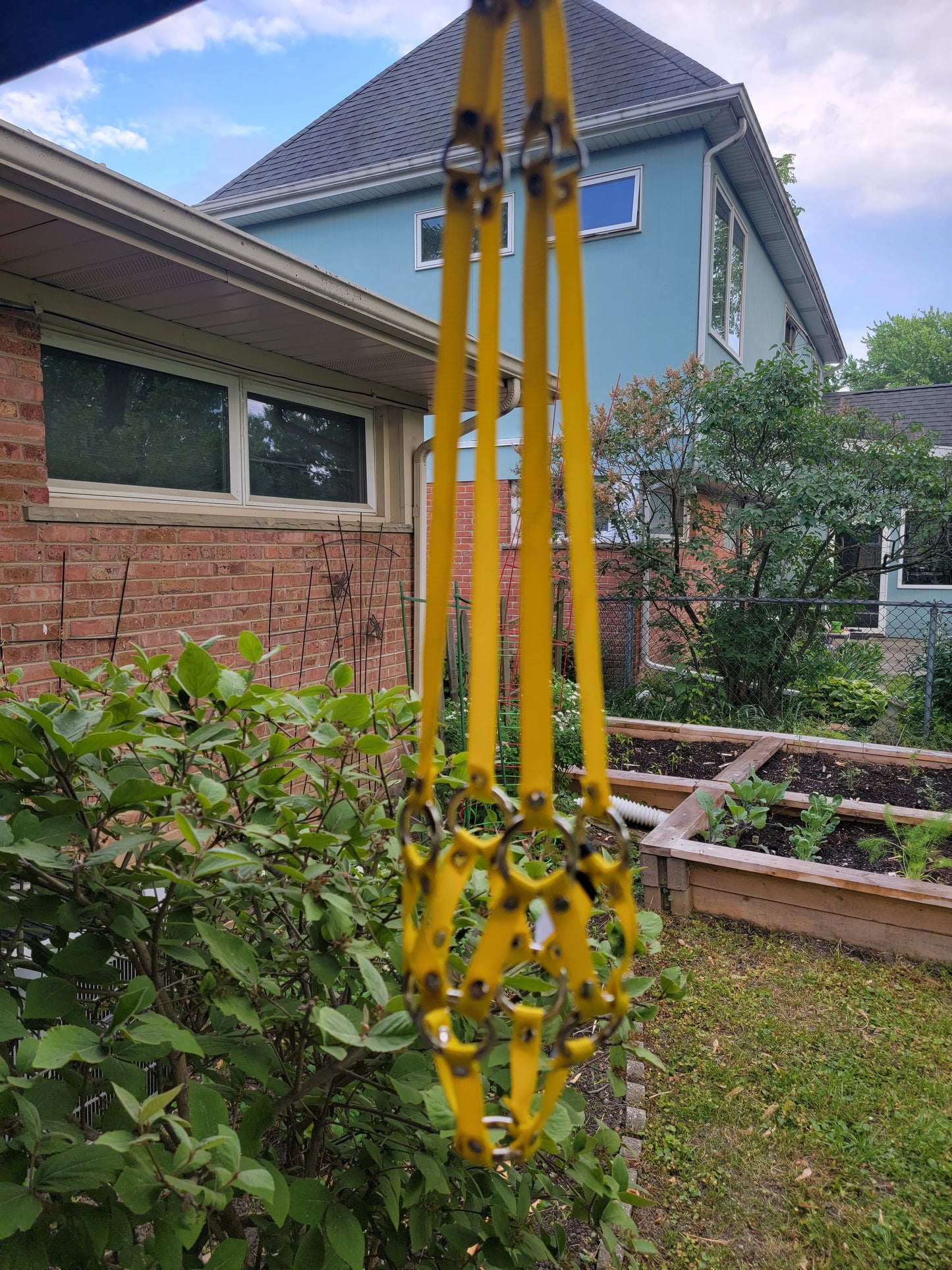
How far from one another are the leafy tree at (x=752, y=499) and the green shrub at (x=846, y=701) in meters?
0.38

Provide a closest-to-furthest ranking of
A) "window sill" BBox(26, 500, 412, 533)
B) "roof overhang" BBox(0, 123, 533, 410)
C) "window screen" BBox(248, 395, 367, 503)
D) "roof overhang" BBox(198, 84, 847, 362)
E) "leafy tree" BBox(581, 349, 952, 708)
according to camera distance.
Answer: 1. "roof overhang" BBox(0, 123, 533, 410)
2. "window sill" BBox(26, 500, 412, 533)
3. "window screen" BBox(248, 395, 367, 503)
4. "leafy tree" BBox(581, 349, 952, 708)
5. "roof overhang" BBox(198, 84, 847, 362)

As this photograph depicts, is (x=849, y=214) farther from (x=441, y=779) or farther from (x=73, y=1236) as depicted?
(x=73, y=1236)

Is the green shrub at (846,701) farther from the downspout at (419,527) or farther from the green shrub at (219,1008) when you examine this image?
the green shrub at (219,1008)

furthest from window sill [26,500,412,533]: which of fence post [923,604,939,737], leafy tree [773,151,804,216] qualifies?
leafy tree [773,151,804,216]

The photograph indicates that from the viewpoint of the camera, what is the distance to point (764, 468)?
7273mm

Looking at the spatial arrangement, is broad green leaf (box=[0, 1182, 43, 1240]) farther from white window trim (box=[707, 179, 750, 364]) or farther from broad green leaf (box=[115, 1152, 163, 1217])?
white window trim (box=[707, 179, 750, 364])

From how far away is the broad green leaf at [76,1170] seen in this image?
810 mm

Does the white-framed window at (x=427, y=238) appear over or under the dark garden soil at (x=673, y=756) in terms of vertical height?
over

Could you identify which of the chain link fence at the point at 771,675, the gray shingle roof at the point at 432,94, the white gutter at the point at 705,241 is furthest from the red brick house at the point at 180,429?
the gray shingle roof at the point at 432,94

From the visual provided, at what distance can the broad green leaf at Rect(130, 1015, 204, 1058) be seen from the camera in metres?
0.82

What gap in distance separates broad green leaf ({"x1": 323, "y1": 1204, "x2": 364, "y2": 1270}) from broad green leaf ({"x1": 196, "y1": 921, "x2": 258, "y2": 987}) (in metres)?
0.33

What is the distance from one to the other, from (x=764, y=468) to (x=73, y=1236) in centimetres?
746

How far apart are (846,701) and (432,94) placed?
34.0 feet

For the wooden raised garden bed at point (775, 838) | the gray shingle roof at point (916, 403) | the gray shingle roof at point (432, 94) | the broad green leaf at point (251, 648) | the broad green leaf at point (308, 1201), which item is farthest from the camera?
the gray shingle roof at point (916, 403)
